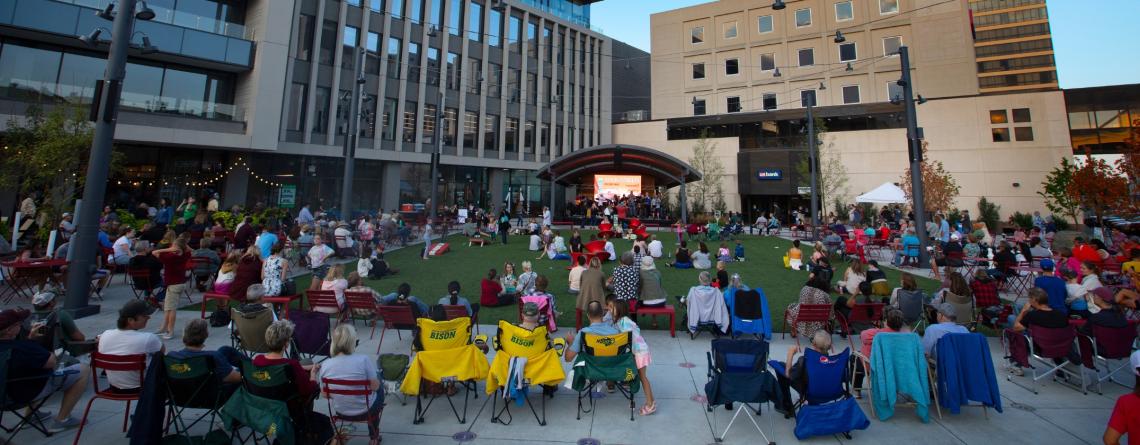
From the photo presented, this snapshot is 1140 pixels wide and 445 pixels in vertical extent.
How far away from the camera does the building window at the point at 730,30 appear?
139ft

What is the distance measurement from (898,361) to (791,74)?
4126 cm

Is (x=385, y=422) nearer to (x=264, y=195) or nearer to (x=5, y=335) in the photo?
(x=5, y=335)

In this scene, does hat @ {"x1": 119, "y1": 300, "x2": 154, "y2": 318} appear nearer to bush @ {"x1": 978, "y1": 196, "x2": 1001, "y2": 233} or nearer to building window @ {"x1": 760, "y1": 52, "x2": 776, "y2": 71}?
bush @ {"x1": 978, "y1": 196, "x2": 1001, "y2": 233}

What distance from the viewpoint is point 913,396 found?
16.3ft

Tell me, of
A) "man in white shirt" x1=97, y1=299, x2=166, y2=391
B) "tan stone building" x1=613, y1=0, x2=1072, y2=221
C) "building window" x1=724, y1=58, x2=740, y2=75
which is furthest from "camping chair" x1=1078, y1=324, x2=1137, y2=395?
"building window" x1=724, y1=58, x2=740, y2=75

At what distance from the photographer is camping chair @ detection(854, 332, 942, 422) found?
5000 mm

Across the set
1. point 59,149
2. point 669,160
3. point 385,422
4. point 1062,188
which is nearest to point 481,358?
point 385,422

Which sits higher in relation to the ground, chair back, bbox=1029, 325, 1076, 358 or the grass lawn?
the grass lawn

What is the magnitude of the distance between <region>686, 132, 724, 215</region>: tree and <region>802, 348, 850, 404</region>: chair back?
118ft

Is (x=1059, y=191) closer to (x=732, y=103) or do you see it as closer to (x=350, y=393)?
(x=732, y=103)

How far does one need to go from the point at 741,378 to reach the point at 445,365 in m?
3.16

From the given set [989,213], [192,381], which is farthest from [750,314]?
[989,213]

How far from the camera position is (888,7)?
3841cm

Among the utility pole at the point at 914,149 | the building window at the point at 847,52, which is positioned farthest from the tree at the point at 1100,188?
the building window at the point at 847,52
